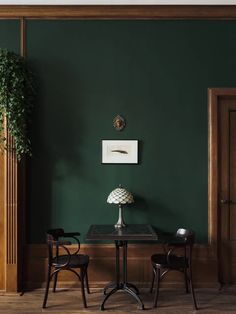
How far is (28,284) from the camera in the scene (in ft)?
12.6

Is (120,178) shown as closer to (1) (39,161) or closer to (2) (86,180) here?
(2) (86,180)

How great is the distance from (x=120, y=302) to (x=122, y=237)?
756 mm

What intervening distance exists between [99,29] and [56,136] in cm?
139

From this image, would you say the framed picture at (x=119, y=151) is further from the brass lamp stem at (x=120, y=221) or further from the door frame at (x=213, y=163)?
the door frame at (x=213, y=163)

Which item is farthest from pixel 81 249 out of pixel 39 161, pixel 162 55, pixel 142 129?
pixel 162 55

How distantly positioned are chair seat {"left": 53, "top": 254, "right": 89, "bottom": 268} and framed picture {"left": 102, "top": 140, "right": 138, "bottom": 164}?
3.66ft

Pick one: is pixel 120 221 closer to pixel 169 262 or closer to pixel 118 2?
pixel 169 262

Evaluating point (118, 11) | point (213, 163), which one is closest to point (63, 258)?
point (213, 163)

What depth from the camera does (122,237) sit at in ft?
10.7

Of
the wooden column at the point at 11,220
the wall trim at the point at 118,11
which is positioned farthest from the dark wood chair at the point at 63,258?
the wall trim at the point at 118,11

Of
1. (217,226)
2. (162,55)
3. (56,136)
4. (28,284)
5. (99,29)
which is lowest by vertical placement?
(28,284)

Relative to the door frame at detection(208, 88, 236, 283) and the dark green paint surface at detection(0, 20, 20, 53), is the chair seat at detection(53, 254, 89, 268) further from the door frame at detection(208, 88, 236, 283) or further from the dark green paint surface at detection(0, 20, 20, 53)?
the dark green paint surface at detection(0, 20, 20, 53)

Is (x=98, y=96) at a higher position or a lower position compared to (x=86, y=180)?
higher

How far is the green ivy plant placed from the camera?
3562 millimetres
